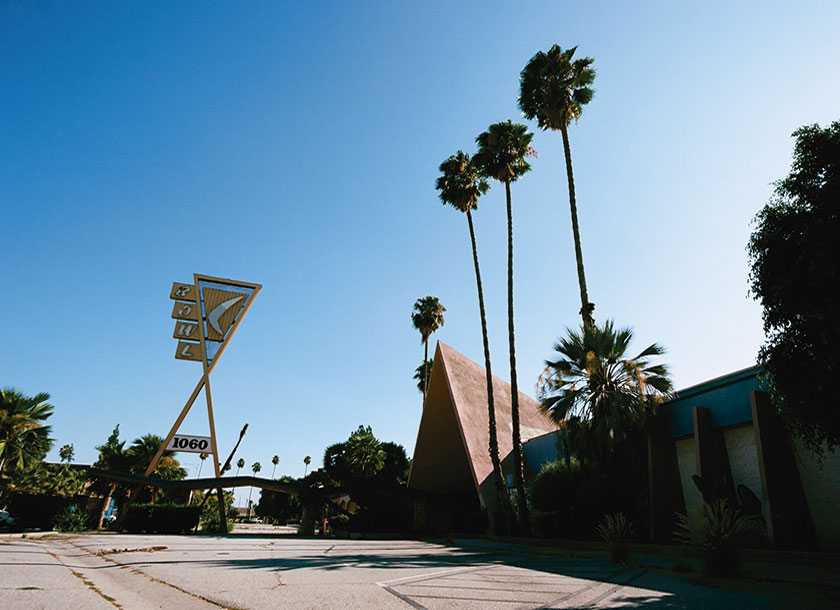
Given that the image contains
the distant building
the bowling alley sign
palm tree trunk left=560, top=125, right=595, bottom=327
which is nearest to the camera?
the distant building

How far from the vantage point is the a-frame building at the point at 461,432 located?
2545 cm

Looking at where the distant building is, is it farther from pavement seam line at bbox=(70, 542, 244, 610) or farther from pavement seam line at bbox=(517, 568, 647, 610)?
pavement seam line at bbox=(70, 542, 244, 610)

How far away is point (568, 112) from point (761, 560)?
19.0 metres

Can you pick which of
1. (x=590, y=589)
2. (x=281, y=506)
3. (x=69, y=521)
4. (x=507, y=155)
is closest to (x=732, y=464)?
(x=590, y=589)

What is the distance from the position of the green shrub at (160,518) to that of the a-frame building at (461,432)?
14662 millimetres

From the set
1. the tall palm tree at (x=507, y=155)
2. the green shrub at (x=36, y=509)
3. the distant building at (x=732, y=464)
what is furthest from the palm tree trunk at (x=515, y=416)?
the green shrub at (x=36, y=509)

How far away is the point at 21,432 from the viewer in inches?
933

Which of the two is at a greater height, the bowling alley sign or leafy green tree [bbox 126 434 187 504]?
the bowling alley sign

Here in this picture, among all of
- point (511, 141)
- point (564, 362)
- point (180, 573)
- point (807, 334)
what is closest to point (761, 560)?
point (807, 334)

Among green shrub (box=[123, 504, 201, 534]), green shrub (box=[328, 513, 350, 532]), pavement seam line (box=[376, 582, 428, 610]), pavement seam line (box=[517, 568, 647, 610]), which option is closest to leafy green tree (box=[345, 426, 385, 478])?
green shrub (box=[328, 513, 350, 532])

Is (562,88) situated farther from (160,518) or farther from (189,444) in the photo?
(160,518)

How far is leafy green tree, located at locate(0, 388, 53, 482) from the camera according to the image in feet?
76.0

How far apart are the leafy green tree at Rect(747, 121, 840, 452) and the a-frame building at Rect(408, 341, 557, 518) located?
17.3 meters

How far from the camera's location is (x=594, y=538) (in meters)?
16.8
